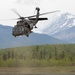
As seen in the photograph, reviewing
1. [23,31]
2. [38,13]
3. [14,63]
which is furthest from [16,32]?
[14,63]

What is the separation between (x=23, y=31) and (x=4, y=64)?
303 ft

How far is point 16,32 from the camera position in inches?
3142

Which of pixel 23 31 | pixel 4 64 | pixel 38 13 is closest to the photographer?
pixel 23 31

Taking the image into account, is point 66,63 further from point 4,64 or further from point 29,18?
point 29,18

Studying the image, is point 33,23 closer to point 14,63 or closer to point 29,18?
point 29,18

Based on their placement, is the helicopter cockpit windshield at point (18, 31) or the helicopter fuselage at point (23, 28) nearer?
the helicopter fuselage at point (23, 28)

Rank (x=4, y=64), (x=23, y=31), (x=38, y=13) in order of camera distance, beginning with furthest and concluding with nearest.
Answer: (x=4, y=64) → (x=38, y=13) → (x=23, y=31)

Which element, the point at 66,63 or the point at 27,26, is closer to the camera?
the point at 27,26

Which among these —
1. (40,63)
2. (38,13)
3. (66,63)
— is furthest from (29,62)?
(38,13)

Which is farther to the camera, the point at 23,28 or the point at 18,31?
the point at 23,28

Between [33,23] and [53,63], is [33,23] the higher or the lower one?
the higher one

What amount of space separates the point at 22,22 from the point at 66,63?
96.3m

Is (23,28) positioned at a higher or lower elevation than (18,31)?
higher

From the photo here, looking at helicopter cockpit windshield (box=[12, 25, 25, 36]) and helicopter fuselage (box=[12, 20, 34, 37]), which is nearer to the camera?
helicopter fuselage (box=[12, 20, 34, 37])
